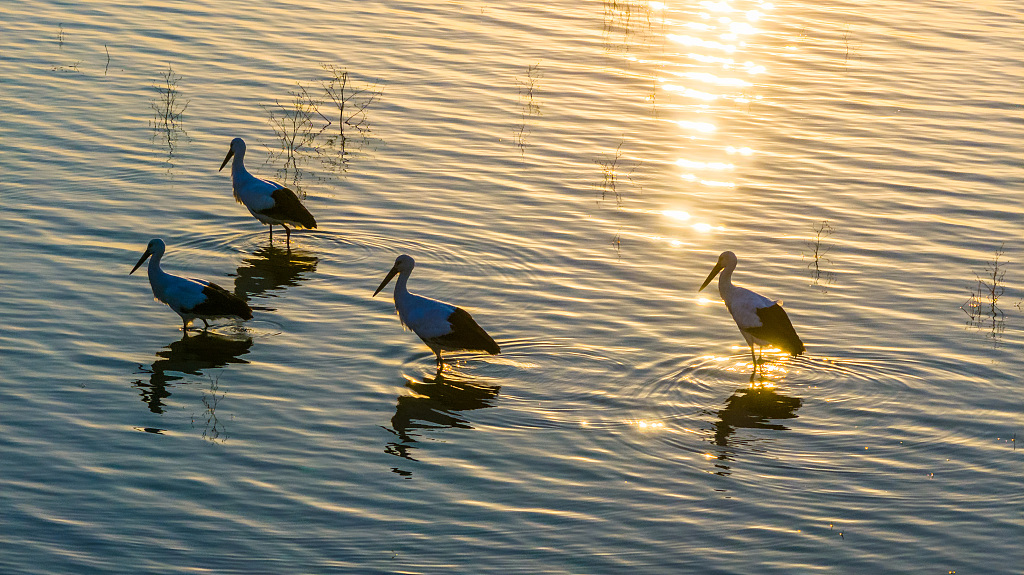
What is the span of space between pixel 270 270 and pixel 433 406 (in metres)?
4.26

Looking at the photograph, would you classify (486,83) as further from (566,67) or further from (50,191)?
(50,191)

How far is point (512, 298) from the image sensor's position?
15359 millimetres

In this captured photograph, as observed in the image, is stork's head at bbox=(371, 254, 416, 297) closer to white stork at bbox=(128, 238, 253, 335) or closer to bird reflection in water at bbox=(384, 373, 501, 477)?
bird reflection in water at bbox=(384, 373, 501, 477)

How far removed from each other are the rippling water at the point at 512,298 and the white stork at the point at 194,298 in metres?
0.34

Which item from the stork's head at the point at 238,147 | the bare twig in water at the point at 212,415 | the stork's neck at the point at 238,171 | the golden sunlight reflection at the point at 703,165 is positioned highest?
the golden sunlight reflection at the point at 703,165

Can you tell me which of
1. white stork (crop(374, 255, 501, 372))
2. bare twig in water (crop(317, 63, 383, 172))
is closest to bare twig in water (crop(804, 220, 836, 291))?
white stork (crop(374, 255, 501, 372))

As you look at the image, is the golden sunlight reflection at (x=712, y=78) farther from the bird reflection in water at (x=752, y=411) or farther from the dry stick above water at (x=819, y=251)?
the bird reflection in water at (x=752, y=411)

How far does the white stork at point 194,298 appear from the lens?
547 inches

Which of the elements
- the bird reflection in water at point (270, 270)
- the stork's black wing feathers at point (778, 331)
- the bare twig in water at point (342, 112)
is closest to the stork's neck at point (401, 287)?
the bird reflection in water at point (270, 270)

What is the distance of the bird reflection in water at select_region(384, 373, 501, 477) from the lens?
40.0ft

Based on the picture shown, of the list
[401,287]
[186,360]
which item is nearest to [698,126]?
[401,287]

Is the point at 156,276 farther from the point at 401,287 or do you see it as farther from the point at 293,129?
the point at 293,129

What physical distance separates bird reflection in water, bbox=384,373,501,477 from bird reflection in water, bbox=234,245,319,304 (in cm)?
266

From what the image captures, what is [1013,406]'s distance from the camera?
1304cm
